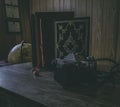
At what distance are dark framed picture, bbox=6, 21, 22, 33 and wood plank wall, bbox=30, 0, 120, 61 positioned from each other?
130cm

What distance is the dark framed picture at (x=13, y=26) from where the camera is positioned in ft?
8.54

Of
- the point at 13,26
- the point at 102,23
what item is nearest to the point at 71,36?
the point at 102,23

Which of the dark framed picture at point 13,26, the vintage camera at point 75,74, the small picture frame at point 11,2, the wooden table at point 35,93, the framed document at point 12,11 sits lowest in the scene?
the wooden table at point 35,93

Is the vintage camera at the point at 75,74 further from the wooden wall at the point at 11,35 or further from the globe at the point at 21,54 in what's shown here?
the wooden wall at the point at 11,35

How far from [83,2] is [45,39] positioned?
0.41 m

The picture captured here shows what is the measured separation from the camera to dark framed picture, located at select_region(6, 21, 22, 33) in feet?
8.54

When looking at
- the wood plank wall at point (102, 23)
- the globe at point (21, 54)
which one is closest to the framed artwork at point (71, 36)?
the wood plank wall at point (102, 23)

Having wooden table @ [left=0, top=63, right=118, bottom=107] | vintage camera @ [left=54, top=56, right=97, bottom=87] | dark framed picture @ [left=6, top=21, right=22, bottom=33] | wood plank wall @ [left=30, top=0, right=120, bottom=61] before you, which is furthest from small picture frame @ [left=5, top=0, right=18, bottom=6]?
vintage camera @ [left=54, top=56, right=97, bottom=87]

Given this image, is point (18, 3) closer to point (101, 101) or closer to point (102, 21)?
point (102, 21)

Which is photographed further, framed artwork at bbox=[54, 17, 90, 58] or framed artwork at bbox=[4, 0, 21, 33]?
framed artwork at bbox=[4, 0, 21, 33]

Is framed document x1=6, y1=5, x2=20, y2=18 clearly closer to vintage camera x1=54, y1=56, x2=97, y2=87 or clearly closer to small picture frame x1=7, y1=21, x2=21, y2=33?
small picture frame x1=7, y1=21, x2=21, y2=33

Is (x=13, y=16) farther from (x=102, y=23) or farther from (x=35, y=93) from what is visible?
(x=35, y=93)

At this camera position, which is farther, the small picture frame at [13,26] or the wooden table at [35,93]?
the small picture frame at [13,26]

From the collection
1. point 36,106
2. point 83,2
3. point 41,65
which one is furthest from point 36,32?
point 36,106
